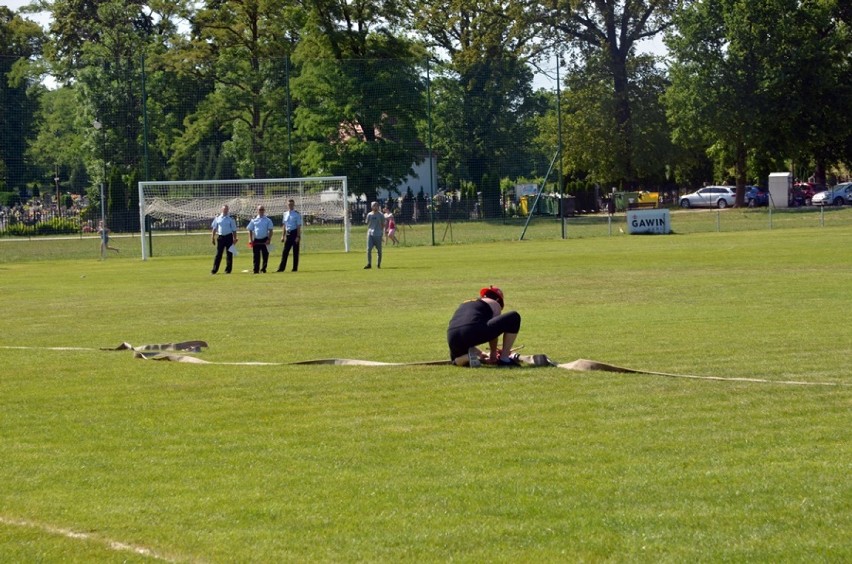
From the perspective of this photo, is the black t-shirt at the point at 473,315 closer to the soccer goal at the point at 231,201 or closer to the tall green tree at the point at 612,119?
the soccer goal at the point at 231,201

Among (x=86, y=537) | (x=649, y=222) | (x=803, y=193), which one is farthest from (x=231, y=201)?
(x=803, y=193)

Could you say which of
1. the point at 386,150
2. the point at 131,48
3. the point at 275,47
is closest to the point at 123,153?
the point at 386,150

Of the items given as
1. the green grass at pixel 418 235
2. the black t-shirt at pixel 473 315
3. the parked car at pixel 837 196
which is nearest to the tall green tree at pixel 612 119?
the parked car at pixel 837 196

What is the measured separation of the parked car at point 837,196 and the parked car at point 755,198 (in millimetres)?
3561

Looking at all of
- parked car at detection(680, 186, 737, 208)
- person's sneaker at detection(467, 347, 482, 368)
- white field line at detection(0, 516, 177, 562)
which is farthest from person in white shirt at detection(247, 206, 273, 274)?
parked car at detection(680, 186, 737, 208)

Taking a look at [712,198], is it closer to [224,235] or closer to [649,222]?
[649,222]

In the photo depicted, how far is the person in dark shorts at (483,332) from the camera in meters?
12.6

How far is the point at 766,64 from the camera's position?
7775cm

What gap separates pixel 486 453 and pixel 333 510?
5.64 ft

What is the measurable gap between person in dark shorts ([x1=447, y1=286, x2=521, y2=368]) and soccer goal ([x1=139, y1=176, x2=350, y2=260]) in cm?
3141

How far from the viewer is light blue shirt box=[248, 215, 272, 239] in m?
31.7

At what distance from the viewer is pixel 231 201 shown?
45.6m

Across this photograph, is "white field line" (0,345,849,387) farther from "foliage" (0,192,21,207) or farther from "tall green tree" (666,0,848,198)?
"tall green tree" (666,0,848,198)

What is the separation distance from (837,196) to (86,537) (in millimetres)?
82650
